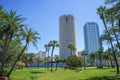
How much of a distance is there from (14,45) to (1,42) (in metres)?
6.33

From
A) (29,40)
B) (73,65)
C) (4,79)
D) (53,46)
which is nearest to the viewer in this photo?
(4,79)

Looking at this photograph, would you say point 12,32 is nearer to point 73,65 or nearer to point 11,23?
point 11,23

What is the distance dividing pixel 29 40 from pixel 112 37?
19.9 m

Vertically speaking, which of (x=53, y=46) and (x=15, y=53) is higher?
(x=53, y=46)

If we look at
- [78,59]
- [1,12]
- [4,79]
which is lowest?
[4,79]

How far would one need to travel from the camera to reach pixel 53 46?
93438 mm

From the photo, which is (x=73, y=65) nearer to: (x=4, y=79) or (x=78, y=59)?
(x=78, y=59)

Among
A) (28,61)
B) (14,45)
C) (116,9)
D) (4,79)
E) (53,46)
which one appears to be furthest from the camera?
(28,61)

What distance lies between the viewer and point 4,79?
30.9 meters

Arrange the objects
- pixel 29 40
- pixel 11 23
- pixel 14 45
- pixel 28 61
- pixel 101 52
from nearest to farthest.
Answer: pixel 11 23 < pixel 29 40 < pixel 14 45 < pixel 101 52 < pixel 28 61

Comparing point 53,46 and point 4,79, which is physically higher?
point 53,46

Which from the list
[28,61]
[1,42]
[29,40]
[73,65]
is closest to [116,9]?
[29,40]

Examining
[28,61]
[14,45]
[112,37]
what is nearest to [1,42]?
[14,45]

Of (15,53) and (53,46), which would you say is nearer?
(15,53)
